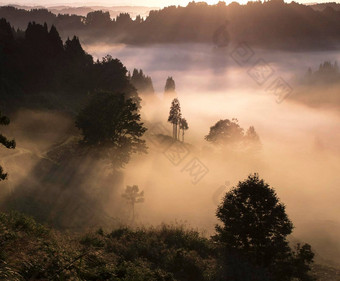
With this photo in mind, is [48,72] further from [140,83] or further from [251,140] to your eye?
[140,83]

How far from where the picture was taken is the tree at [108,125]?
48.8m

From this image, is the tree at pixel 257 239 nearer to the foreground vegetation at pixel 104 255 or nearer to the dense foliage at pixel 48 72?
the foreground vegetation at pixel 104 255

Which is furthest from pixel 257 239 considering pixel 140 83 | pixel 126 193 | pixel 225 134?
pixel 140 83

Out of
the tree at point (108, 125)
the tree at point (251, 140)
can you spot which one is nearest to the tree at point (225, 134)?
the tree at point (251, 140)

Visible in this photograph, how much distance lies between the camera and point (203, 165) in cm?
8044

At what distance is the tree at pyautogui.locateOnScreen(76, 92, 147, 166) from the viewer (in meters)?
48.8

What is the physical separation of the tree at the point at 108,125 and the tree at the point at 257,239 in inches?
1124

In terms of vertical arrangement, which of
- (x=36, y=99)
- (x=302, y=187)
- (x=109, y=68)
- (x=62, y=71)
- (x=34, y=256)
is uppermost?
(x=109, y=68)

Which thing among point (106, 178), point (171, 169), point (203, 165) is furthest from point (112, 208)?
point (203, 165)

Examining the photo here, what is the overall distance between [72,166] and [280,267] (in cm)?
3705

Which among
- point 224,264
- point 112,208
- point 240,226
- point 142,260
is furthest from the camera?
point 112,208

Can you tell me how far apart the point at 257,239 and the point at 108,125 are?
1260 inches

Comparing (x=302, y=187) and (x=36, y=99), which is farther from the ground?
(x=302, y=187)

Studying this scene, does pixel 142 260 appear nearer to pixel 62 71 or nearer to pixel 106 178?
pixel 106 178
